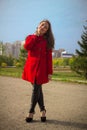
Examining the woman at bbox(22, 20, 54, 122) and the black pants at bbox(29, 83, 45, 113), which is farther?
the black pants at bbox(29, 83, 45, 113)

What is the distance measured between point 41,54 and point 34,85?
0.20m

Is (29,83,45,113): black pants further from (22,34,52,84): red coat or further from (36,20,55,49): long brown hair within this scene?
(36,20,55,49): long brown hair

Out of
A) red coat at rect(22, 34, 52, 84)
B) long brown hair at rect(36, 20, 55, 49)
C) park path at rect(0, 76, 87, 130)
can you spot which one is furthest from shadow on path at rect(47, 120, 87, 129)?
long brown hair at rect(36, 20, 55, 49)

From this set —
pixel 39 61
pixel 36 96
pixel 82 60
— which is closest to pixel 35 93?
pixel 36 96

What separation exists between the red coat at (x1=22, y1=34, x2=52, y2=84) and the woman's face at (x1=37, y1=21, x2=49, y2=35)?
4 centimetres

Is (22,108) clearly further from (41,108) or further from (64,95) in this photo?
(64,95)

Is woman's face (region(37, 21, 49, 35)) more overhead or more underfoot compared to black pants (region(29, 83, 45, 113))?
more overhead

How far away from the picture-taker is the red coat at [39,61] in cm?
192

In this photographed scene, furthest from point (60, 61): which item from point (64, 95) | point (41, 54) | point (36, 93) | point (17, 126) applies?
point (64, 95)

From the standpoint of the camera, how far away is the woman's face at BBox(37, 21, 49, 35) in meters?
1.84

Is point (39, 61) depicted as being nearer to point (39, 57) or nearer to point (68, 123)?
point (39, 57)

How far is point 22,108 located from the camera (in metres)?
2.26

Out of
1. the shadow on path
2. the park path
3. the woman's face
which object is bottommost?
the shadow on path

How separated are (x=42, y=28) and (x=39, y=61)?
198 millimetres
